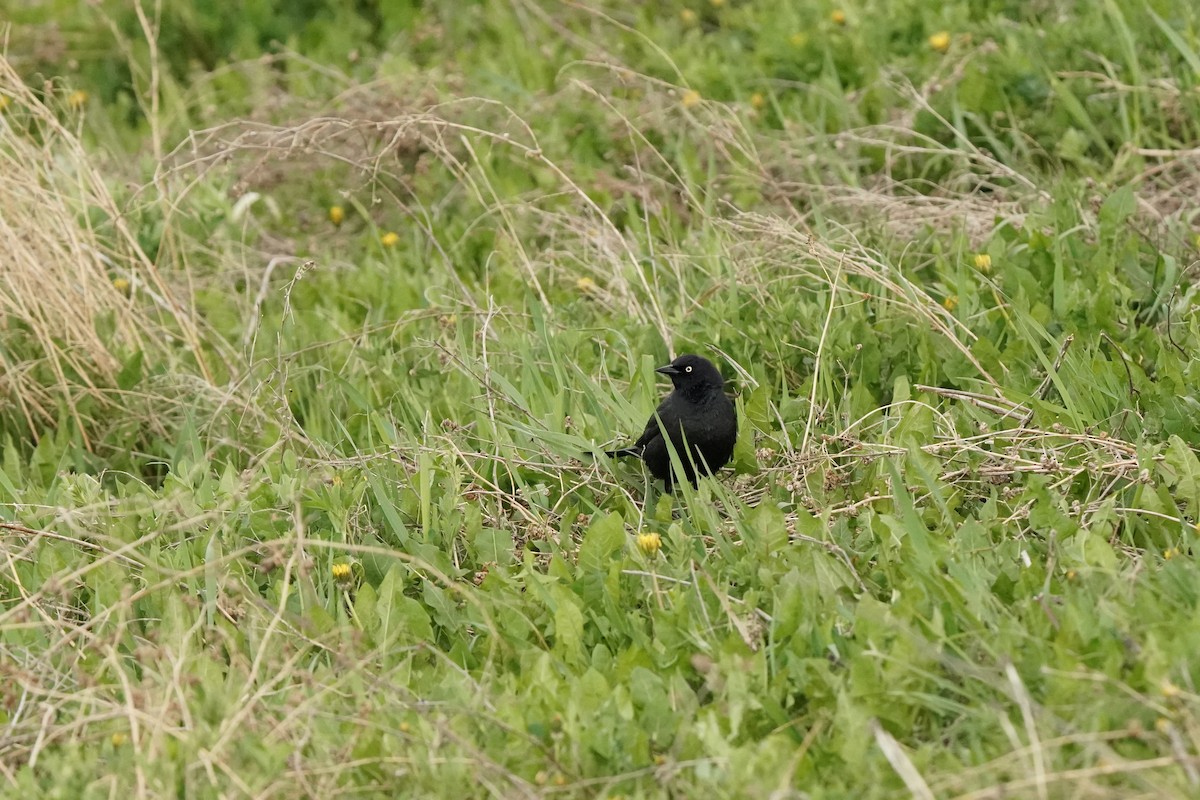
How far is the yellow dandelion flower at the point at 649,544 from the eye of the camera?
420cm

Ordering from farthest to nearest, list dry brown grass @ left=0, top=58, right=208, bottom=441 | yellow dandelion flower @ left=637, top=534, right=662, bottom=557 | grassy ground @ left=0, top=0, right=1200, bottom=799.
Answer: dry brown grass @ left=0, top=58, right=208, bottom=441, yellow dandelion flower @ left=637, top=534, right=662, bottom=557, grassy ground @ left=0, top=0, right=1200, bottom=799

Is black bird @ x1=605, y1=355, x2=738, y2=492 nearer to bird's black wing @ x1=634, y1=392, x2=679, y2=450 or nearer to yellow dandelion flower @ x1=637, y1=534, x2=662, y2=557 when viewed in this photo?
bird's black wing @ x1=634, y1=392, x2=679, y2=450

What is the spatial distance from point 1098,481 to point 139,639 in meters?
2.70

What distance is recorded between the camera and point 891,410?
16.5 feet

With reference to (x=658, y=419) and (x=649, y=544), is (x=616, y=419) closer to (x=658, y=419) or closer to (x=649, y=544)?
(x=658, y=419)

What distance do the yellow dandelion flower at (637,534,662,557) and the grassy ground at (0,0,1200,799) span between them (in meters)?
0.05

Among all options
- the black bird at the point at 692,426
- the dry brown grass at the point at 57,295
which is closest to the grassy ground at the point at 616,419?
the dry brown grass at the point at 57,295

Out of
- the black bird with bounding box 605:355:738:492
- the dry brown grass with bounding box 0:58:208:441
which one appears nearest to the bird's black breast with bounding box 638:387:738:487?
the black bird with bounding box 605:355:738:492

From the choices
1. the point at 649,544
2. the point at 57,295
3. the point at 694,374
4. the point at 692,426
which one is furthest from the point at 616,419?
the point at 57,295

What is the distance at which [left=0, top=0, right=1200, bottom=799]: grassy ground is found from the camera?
3.46 m

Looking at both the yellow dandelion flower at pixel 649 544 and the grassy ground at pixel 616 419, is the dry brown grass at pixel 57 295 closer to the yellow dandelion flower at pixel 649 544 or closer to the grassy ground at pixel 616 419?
the grassy ground at pixel 616 419

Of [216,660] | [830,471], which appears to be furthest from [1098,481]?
[216,660]

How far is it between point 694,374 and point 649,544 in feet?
3.17

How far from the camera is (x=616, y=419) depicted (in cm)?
534
